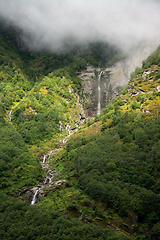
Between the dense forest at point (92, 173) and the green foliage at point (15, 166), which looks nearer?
the dense forest at point (92, 173)

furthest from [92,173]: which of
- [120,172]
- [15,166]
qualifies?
[15,166]

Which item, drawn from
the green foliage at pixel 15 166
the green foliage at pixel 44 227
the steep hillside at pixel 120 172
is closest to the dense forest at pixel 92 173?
the steep hillside at pixel 120 172

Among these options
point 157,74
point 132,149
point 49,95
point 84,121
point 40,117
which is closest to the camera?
point 132,149

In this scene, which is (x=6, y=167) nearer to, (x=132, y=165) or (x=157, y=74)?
(x=132, y=165)

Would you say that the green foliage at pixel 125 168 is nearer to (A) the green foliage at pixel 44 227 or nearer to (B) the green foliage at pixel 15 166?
(A) the green foliage at pixel 44 227

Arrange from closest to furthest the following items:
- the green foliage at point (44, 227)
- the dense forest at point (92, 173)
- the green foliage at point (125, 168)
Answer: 1. the green foliage at point (44, 227)
2. the dense forest at point (92, 173)
3. the green foliage at point (125, 168)

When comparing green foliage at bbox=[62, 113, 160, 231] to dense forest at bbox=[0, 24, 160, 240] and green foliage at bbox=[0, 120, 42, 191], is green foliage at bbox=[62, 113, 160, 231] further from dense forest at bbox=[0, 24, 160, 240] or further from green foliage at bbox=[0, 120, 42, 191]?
green foliage at bbox=[0, 120, 42, 191]

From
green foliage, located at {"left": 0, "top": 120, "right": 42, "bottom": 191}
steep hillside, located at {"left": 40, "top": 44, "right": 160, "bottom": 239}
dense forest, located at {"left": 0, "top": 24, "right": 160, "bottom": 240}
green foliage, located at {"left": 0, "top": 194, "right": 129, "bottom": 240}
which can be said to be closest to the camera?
green foliage, located at {"left": 0, "top": 194, "right": 129, "bottom": 240}

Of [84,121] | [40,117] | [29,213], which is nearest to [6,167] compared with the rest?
[29,213]

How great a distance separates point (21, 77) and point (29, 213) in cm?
16890

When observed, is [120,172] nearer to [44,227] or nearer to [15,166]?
[44,227]

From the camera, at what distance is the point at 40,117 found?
139875 millimetres

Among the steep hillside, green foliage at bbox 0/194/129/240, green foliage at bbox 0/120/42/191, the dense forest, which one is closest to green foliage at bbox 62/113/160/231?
the steep hillside

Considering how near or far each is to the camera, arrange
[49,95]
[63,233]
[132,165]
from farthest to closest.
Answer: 1. [49,95]
2. [132,165]
3. [63,233]
